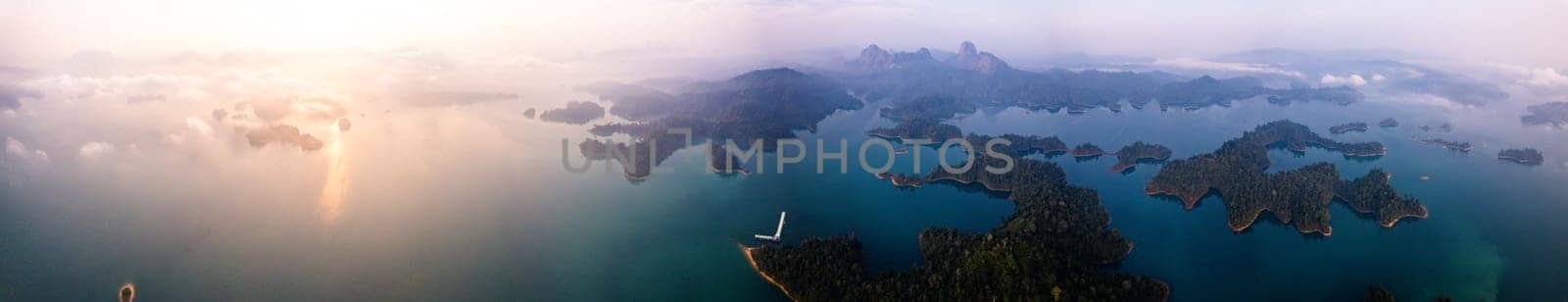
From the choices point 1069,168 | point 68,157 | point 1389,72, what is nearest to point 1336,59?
point 1389,72

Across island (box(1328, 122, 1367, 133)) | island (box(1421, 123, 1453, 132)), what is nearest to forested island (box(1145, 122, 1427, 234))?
island (box(1328, 122, 1367, 133))

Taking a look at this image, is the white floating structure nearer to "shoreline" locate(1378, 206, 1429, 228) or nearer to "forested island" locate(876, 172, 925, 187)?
"forested island" locate(876, 172, 925, 187)

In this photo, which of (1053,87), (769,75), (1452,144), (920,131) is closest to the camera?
(1452,144)

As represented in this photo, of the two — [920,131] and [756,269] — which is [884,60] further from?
[756,269]

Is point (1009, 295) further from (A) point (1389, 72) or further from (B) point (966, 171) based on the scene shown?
(A) point (1389, 72)

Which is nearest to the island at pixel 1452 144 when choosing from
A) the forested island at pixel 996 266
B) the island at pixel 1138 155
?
the island at pixel 1138 155

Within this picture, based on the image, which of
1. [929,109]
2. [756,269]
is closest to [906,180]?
[756,269]

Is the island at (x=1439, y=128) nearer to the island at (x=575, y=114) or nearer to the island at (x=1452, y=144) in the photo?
the island at (x=1452, y=144)
